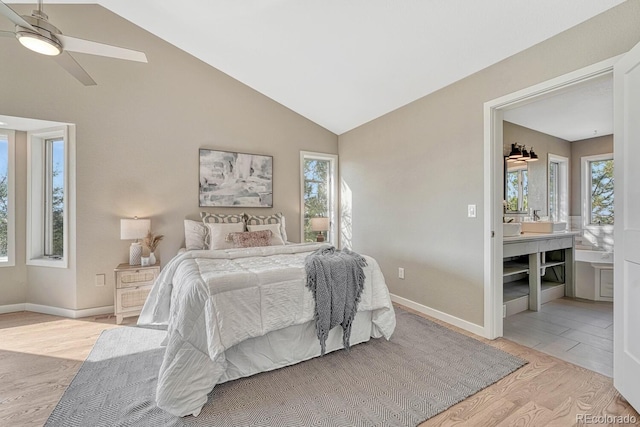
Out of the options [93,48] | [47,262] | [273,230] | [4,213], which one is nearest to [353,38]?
[93,48]

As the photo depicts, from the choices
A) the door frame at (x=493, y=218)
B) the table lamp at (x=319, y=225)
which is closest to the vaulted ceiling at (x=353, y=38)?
the door frame at (x=493, y=218)

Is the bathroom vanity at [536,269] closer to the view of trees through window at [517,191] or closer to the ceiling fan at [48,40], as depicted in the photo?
the view of trees through window at [517,191]

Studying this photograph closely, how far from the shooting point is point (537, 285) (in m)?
3.35

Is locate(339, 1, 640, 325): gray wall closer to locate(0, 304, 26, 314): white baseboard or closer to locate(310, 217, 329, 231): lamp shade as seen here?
locate(310, 217, 329, 231): lamp shade

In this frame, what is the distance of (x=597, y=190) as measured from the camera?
4.51 m

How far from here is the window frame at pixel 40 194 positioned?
3.23 metres

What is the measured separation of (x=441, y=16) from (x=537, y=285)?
3.08 meters

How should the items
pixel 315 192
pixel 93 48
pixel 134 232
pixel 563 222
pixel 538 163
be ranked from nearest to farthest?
pixel 93 48, pixel 134 232, pixel 563 222, pixel 538 163, pixel 315 192

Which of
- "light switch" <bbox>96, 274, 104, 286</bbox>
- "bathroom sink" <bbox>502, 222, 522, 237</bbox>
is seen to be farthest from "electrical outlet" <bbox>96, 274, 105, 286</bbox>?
"bathroom sink" <bbox>502, 222, 522, 237</bbox>

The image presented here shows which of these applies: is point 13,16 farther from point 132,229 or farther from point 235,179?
point 235,179

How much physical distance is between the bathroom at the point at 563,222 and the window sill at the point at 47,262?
188 inches

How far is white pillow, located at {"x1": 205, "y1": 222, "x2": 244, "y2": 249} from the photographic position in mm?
3449

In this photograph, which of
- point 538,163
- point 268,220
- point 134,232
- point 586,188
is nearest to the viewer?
point 134,232

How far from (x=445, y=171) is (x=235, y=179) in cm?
276
